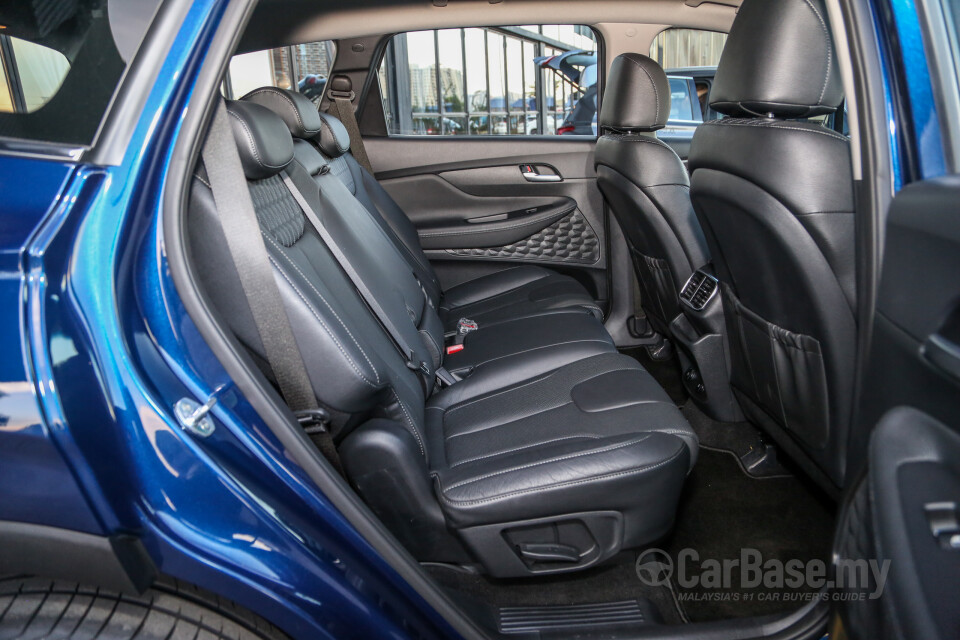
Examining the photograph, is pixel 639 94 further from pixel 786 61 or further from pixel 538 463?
pixel 538 463

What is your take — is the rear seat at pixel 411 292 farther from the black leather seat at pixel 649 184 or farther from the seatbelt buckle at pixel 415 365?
the black leather seat at pixel 649 184

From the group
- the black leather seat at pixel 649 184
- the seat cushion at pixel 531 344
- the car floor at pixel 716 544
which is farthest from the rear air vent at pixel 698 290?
the car floor at pixel 716 544

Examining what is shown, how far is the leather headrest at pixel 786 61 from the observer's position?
3.78 feet

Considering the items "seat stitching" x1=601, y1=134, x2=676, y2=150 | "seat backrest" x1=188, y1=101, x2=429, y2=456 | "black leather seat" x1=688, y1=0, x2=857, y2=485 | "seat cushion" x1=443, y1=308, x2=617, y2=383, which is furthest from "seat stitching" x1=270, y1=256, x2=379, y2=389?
"seat stitching" x1=601, y1=134, x2=676, y2=150

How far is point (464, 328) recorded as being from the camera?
2238 mm

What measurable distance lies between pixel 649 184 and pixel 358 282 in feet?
3.00

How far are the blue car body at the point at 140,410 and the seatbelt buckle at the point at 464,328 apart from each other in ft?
4.23

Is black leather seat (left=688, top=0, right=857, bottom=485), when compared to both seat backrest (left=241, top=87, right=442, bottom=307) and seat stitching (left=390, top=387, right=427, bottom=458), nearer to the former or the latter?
seat stitching (left=390, top=387, right=427, bottom=458)

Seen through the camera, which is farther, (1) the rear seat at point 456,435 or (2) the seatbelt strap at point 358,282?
(2) the seatbelt strap at point 358,282

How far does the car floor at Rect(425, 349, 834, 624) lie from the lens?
4.73 feet

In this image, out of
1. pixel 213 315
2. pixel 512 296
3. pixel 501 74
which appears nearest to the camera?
pixel 213 315

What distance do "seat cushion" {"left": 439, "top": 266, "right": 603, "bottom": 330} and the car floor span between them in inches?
22.5

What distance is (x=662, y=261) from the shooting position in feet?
6.87

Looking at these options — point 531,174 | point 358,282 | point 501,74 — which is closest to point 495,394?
point 358,282
